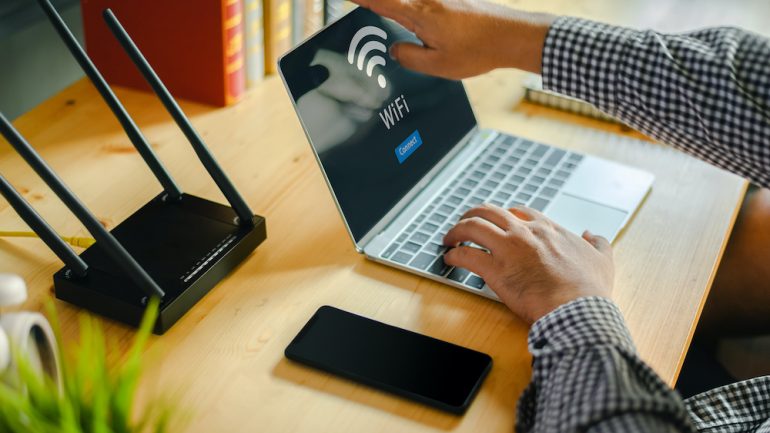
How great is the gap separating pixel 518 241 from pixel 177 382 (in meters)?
0.39

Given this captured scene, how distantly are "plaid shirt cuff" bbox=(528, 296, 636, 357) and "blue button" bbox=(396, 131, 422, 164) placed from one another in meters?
0.33

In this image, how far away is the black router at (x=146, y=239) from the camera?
0.84m

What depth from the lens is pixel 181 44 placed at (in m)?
1.25

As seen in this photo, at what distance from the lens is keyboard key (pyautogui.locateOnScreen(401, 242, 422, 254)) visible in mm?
1015

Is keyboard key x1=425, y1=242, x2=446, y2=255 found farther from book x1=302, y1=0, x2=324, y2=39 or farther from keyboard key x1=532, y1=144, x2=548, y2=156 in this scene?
book x1=302, y1=0, x2=324, y2=39

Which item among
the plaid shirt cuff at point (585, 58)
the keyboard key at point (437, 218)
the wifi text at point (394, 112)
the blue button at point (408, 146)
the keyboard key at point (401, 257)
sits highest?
the plaid shirt cuff at point (585, 58)

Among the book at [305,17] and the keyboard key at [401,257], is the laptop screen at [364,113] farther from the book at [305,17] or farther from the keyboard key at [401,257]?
the book at [305,17]

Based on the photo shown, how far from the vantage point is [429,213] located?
42.5 inches

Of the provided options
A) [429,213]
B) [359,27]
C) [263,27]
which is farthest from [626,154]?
[263,27]

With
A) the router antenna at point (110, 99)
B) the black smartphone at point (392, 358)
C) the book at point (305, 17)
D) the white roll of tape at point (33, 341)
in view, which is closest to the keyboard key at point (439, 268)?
the black smartphone at point (392, 358)

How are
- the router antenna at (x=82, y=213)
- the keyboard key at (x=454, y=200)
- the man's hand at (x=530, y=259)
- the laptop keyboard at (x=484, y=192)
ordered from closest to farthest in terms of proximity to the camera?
the router antenna at (x=82, y=213)
the man's hand at (x=530, y=259)
the laptop keyboard at (x=484, y=192)
the keyboard key at (x=454, y=200)

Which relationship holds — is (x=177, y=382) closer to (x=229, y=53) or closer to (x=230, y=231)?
(x=230, y=231)

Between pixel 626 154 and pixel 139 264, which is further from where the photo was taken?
pixel 626 154

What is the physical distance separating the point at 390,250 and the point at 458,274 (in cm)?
9
